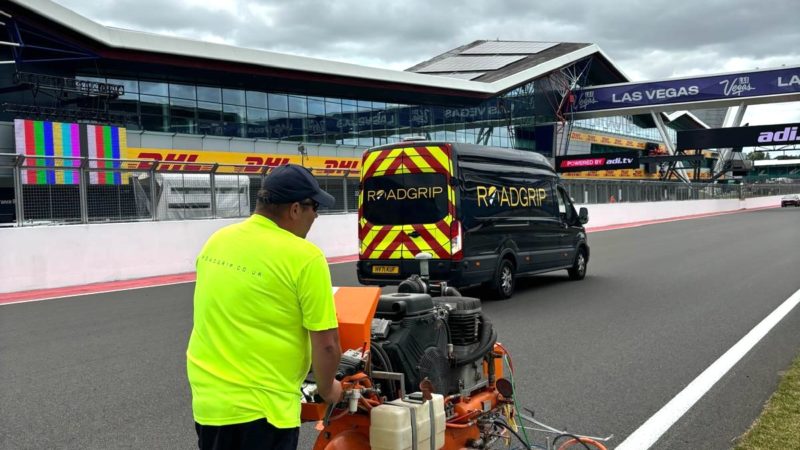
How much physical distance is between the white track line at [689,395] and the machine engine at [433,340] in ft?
3.90

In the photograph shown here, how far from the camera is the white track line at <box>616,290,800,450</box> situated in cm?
425

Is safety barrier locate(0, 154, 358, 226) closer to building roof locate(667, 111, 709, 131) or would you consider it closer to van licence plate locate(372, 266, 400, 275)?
van licence plate locate(372, 266, 400, 275)

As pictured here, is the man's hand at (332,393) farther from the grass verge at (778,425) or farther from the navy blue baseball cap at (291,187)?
the grass verge at (778,425)

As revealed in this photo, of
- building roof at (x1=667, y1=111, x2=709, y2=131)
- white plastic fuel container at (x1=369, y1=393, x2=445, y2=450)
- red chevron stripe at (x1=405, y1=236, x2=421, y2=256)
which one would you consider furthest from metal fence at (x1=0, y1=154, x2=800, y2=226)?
building roof at (x1=667, y1=111, x2=709, y2=131)

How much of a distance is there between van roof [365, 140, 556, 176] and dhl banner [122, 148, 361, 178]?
677cm

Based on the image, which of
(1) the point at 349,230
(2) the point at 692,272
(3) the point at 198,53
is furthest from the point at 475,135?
(2) the point at 692,272

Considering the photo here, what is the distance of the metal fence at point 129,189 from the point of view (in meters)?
12.7

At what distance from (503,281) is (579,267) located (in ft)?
9.41

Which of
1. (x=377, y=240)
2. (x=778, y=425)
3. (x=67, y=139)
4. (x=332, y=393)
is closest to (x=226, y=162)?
(x=67, y=139)

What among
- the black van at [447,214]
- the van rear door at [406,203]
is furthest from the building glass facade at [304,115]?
the black van at [447,214]

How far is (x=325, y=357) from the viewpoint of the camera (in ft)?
7.66

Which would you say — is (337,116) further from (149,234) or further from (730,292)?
(730,292)

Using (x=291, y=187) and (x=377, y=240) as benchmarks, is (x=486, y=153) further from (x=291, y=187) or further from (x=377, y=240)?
(x=291, y=187)

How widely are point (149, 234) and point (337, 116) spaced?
26.0 metres
